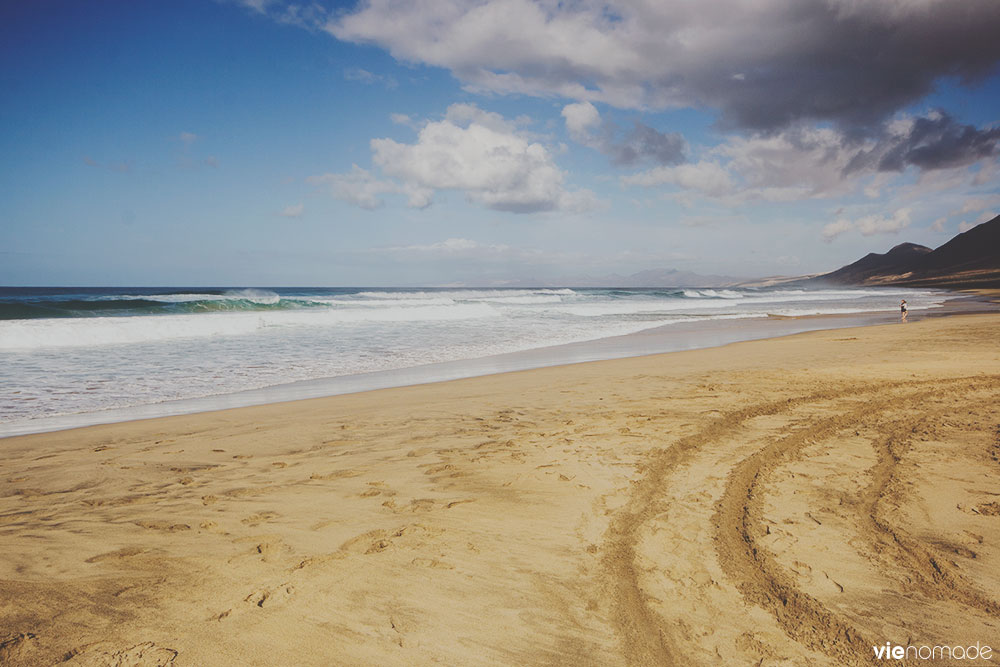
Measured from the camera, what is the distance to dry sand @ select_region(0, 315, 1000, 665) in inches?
97.4

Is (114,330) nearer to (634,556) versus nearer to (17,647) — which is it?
(17,647)

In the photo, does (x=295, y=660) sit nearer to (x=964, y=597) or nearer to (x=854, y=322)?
(x=964, y=597)

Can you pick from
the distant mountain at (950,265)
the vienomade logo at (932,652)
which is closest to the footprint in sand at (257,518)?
the vienomade logo at (932,652)

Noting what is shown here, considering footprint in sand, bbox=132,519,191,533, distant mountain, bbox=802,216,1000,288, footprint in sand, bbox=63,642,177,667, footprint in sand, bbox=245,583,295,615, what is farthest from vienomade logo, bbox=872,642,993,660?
distant mountain, bbox=802,216,1000,288

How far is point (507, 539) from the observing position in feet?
11.5

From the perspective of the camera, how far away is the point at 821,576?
299 centimetres

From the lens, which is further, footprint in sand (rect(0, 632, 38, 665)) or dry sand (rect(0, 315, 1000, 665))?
dry sand (rect(0, 315, 1000, 665))

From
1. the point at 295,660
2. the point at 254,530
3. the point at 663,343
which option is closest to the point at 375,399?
the point at 254,530

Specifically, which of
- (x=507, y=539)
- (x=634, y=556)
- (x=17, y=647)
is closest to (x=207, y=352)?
(x=17, y=647)

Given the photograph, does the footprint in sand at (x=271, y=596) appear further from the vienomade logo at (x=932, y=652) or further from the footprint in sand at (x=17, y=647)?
the vienomade logo at (x=932, y=652)

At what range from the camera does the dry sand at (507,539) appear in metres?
2.47

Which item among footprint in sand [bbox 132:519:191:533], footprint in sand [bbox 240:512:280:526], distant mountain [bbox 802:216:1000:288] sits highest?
distant mountain [bbox 802:216:1000:288]

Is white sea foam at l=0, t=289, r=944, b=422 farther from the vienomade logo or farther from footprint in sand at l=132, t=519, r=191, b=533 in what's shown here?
the vienomade logo

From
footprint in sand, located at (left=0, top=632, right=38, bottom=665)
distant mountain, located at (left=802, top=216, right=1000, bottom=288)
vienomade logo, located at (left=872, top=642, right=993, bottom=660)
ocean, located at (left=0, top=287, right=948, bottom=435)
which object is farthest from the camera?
distant mountain, located at (left=802, top=216, right=1000, bottom=288)
